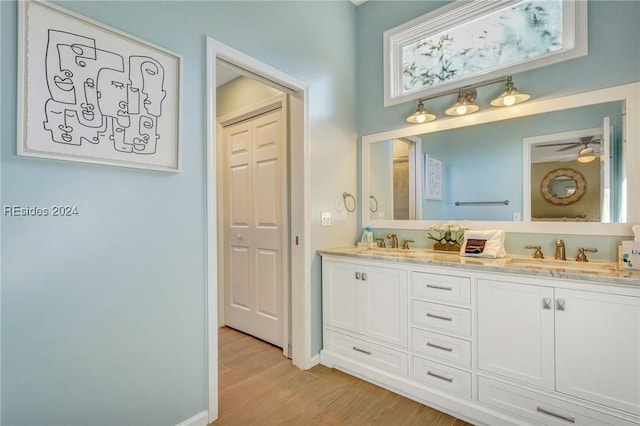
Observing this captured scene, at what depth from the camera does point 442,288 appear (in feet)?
6.23

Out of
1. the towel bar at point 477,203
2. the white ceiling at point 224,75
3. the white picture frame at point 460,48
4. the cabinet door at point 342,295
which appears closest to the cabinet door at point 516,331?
the towel bar at point 477,203

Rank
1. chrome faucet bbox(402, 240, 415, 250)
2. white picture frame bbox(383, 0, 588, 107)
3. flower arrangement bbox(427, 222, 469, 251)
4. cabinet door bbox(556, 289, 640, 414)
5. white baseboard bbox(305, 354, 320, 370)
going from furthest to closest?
chrome faucet bbox(402, 240, 415, 250)
white baseboard bbox(305, 354, 320, 370)
flower arrangement bbox(427, 222, 469, 251)
white picture frame bbox(383, 0, 588, 107)
cabinet door bbox(556, 289, 640, 414)

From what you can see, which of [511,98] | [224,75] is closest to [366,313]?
[511,98]

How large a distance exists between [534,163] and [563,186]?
22 centimetres

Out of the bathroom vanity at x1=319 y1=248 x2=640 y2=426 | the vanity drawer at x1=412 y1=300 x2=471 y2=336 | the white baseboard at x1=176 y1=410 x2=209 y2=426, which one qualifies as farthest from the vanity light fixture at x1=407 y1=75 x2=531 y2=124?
the white baseboard at x1=176 y1=410 x2=209 y2=426

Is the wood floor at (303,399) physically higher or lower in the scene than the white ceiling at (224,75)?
lower

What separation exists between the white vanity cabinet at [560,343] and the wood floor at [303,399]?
0.48m

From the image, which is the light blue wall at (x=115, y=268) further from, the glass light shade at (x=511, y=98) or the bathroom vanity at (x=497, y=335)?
the glass light shade at (x=511, y=98)

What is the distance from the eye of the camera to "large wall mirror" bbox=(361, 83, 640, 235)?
177 cm

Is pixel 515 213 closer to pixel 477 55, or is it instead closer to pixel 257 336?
pixel 477 55

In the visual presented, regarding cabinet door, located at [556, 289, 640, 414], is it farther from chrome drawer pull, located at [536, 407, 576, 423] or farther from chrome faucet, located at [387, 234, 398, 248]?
chrome faucet, located at [387, 234, 398, 248]

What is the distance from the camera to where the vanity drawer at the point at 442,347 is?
5.98 ft

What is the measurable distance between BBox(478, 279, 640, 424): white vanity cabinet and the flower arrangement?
0.57 meters

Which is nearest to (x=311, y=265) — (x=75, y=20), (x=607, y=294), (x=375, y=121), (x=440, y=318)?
(x=440, y=318)
